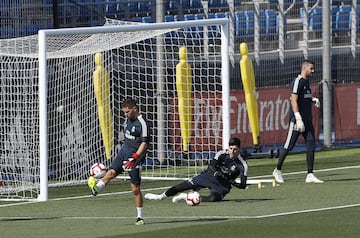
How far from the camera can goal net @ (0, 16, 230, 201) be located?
21.4 m

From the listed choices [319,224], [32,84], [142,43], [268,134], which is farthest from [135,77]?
[319,224]

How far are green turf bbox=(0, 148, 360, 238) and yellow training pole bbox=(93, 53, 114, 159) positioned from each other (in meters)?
1.97

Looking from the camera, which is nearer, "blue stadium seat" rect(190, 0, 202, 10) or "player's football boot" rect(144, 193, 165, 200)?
"player's football boot" rect(144, 193, 165, 200)

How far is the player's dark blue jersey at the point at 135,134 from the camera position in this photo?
1574 centimetres

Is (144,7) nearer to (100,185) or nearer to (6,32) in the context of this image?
(6,32)

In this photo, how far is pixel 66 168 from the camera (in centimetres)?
2225

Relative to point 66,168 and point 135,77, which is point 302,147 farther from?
point 66,168

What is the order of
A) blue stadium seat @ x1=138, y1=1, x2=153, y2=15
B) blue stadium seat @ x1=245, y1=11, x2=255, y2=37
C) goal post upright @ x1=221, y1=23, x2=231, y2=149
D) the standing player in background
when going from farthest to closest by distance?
blue stadium seat @ x1=245, y1=11, x2=255, y2=37, blue stadium seat @ x1=138, y1=1, x2=153, y2=15, goal post upright @ x1=221, y1=23, x2=231, y2=149, the standing player in background

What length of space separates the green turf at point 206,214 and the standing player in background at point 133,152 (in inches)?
16.5

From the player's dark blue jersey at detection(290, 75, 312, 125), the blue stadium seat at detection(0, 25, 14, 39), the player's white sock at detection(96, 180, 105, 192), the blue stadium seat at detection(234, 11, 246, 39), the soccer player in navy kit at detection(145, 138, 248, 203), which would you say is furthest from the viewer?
the blue stadium seat at detection(234, 11, 246, 39)

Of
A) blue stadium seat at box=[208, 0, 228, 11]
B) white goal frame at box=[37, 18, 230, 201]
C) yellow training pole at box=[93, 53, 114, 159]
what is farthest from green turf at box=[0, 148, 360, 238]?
blue stadium seat at box=[208, 0, 228, 11]

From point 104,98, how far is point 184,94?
1654mm

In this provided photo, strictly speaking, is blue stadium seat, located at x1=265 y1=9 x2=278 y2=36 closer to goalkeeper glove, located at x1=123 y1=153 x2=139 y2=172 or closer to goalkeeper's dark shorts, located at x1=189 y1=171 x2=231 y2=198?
goalkeeper's dark shorts, located at x1=189 y1=171 x2=231 y2=198

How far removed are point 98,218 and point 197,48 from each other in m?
9.16
